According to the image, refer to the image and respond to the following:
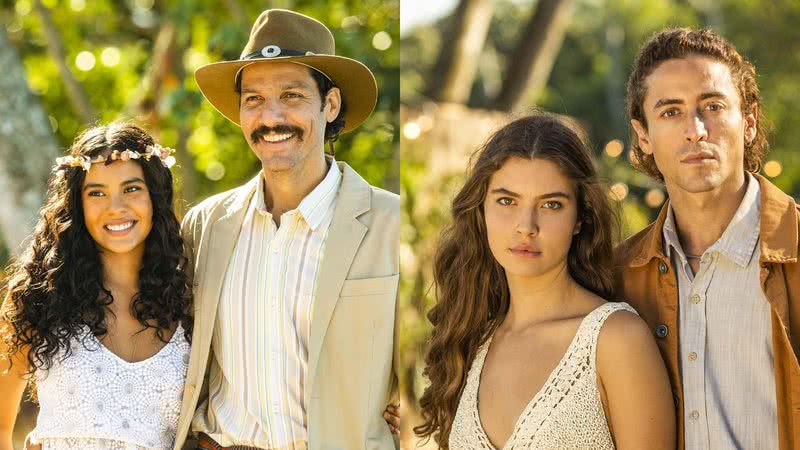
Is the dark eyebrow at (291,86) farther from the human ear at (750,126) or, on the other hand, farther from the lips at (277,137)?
the human ear at (750,126)

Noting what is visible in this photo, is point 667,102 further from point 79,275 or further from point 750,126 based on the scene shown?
point 79,275

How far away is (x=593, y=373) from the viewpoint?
8.46 feet

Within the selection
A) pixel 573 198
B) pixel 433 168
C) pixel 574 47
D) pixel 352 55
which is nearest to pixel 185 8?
pixel 352 55

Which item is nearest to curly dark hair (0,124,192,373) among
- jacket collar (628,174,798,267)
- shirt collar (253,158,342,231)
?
shirt collar (253,158,342,231)

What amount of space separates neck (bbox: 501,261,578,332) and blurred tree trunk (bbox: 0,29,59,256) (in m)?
2.43

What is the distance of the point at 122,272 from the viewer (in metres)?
3.22

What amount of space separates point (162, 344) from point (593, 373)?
133 cm

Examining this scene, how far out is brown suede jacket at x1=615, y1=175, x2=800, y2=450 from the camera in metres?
2.50

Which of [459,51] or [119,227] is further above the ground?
[459,51]

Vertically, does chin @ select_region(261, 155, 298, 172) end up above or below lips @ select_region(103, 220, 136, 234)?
above

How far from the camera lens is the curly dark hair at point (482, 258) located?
277cm

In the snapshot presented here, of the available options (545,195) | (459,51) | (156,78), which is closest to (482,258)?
(545,195)

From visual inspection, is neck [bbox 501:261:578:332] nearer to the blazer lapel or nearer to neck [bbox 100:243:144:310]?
the blazer lapel

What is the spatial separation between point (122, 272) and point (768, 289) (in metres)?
1.89
